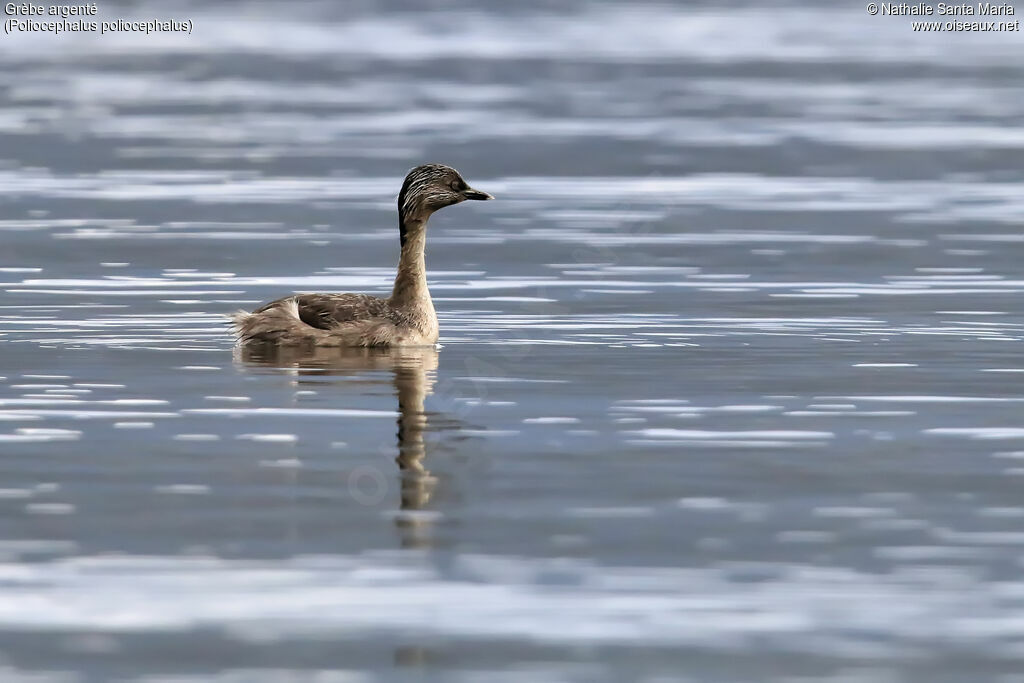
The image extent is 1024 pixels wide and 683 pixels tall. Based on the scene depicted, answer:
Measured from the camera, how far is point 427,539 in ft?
33.5

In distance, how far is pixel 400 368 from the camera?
51.5 ft

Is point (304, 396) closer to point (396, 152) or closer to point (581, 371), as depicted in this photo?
point (581, 371)

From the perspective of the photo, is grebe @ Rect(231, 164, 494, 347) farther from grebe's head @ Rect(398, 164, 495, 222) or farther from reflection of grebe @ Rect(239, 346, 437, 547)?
grebe's head @ Rect(398, 164, 495, 222)

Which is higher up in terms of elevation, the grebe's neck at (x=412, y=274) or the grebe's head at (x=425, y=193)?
the grebe's head at (x=425, y=193)

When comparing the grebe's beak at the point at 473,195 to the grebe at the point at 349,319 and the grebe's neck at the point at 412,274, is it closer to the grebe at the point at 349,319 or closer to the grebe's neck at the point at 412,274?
the grebe's neck at the point at 412,274

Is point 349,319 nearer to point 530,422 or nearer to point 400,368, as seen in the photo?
point 400,368

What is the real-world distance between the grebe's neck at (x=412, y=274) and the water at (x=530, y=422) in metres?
0.39

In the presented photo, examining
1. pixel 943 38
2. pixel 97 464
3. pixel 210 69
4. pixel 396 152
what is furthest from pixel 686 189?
pixel 943 38

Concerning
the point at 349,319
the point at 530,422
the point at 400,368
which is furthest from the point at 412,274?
the point at 530,422

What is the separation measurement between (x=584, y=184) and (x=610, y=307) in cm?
1219

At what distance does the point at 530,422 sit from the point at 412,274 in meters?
3.92

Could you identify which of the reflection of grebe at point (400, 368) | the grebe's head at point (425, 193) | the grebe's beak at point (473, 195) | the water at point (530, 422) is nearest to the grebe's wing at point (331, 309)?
the reflection of grebe at point (400, 368)

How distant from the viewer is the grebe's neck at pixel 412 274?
1688 centimetres

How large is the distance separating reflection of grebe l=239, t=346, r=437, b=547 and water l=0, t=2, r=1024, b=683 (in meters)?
0.05
